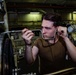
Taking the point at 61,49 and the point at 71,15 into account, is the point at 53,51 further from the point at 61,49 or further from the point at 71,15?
the point at 71,15

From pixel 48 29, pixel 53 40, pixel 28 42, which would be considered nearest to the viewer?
pixel 28 42

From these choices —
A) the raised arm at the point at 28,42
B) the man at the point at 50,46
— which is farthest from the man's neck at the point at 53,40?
the raised arm at the point at 28,42

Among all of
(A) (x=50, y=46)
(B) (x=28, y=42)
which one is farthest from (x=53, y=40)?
(B) (x=28, y=42)

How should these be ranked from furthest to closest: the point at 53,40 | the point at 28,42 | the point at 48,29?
the point at 53,40 < the point at 48,29 < the point at 28,42

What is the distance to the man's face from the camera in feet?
4.53

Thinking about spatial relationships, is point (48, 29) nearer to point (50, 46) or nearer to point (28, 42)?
point (50, 46)

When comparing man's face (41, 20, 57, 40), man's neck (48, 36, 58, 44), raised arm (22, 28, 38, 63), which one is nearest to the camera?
raised arm (22, 28, 38, 63)

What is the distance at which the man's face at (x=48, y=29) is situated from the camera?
138 cm

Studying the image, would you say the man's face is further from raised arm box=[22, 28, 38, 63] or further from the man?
raised arm box=[22, 28, 38, 63]

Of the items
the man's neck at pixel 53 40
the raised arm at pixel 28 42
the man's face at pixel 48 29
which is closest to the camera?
the raised arm at pixel 28 42

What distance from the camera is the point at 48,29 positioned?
56.1 inches

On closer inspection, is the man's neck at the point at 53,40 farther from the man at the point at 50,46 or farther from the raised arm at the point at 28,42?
the raised arm at the point at 28,42

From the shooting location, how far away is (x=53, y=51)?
1.54m

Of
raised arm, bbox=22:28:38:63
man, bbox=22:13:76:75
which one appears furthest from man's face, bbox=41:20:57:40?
raised arm, bbox=22:28:38:63
